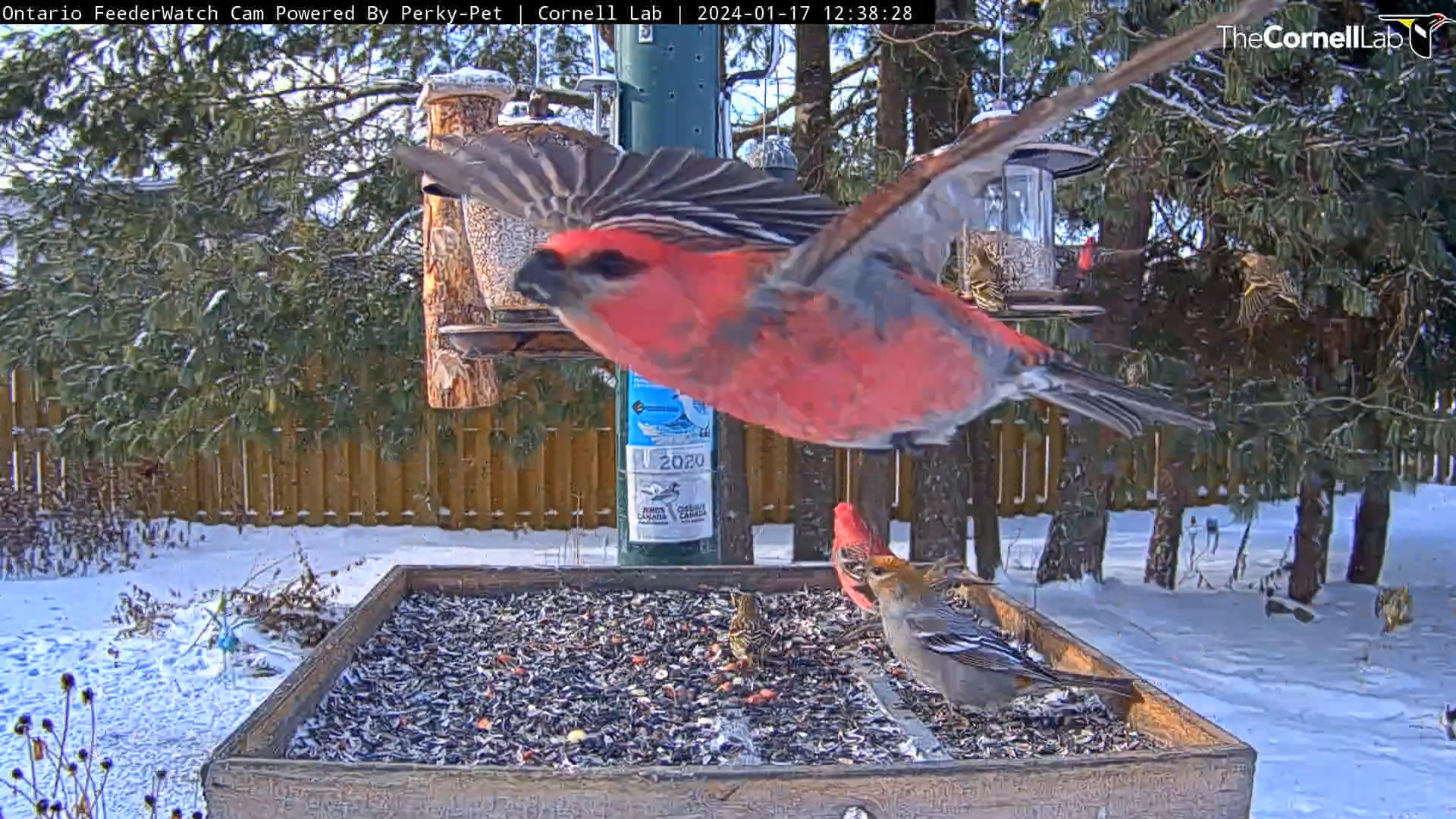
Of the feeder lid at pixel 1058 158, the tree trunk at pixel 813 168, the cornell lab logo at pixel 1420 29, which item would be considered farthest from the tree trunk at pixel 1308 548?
the feeder lid at pixel 1058 158

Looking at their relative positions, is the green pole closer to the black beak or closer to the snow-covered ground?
the black beak

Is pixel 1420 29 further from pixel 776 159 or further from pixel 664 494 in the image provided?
pixel 664 494

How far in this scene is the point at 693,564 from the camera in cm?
→ 410

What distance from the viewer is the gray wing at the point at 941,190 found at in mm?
937

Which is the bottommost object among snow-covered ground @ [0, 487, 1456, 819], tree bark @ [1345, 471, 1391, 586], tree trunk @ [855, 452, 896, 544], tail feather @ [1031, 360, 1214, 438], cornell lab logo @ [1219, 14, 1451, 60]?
snow-covered ground @ [0, 487, 1456, 819]

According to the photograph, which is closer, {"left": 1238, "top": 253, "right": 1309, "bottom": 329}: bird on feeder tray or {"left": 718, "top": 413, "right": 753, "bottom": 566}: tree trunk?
{"left": 1238, "top": 253, "right": 1309, "bottom": 329}: bird on feeder tray

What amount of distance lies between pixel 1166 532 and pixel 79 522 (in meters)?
7.72

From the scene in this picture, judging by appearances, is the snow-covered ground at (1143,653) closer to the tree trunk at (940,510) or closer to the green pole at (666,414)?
the tree trunk at (940,510)

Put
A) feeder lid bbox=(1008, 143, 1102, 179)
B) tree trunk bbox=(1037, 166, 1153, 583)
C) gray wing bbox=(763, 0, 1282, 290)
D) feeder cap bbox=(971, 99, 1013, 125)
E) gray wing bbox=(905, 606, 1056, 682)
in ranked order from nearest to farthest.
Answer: gray wing bbox=(763, 0, 1282, 290)
feeder cap bbox=(971, 99, 1013, 125)
feeder lid bbox=(1008, 143, 1102, 179)
gray wing bbox=(905, 606, 1056, 682)
tree trunk bbox=(1037, 166, 1153, 583)

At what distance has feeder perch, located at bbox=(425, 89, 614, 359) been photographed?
235 cm

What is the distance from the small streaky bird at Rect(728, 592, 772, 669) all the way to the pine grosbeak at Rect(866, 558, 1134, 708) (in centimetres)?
37

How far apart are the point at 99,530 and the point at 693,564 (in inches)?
256

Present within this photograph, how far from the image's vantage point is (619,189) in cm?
153

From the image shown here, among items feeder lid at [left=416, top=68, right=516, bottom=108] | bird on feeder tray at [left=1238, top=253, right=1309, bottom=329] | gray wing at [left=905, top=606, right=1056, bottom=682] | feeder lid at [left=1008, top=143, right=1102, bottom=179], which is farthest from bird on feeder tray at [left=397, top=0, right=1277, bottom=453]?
bird on feeder tray at [left=1238, top=253, right=1309, bottom=329]
